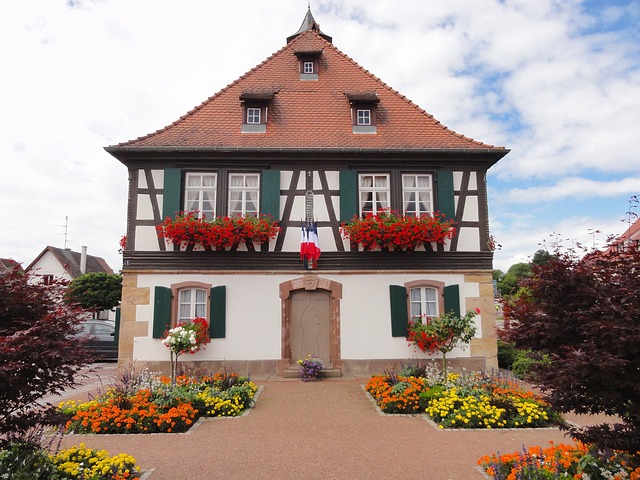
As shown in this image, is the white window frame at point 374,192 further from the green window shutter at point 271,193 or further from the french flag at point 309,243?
the green window shutter at point 271,193

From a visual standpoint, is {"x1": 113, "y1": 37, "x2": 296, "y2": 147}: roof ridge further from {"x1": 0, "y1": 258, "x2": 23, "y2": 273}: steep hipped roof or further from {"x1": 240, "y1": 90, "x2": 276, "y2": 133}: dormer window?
{"x1": 0, "y1": 258, "x2": 23, "y2": 273}: steep hipped roof

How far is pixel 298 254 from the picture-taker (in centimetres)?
1123

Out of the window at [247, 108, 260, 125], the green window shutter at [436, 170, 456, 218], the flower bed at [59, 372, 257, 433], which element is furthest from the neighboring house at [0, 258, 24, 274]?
the green window shutter at [436, 170, 456, 218]

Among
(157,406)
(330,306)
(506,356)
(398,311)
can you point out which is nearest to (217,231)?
(330,306)

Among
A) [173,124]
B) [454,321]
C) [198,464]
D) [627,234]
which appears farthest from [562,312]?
[173,124]

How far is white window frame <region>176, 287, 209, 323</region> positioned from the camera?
1103 cm

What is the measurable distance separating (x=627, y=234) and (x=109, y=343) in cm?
1556

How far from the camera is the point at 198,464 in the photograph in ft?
17.4

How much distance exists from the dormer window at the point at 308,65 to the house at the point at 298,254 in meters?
2.34

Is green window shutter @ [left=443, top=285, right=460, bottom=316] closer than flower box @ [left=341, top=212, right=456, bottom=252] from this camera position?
No

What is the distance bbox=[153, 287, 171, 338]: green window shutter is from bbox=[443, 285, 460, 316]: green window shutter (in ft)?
22.4

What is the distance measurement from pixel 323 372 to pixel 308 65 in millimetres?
9112

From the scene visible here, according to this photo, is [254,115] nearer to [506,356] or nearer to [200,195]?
[200,195]

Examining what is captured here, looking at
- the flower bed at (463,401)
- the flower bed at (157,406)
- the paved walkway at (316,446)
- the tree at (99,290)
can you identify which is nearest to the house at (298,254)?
the flower bed at (157,406)
